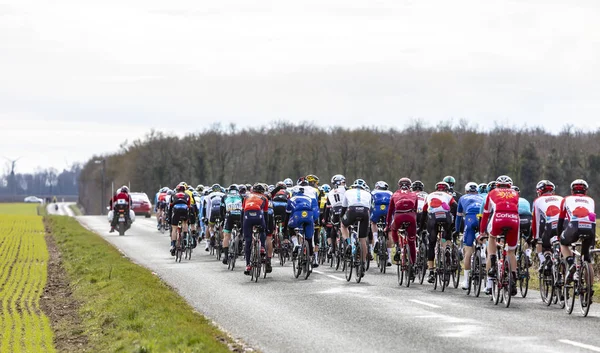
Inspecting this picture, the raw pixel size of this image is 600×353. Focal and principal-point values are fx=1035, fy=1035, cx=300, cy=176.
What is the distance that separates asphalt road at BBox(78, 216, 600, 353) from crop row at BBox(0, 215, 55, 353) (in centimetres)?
256

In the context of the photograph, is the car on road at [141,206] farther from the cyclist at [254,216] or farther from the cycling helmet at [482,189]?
the cycling helmet at [482,189]

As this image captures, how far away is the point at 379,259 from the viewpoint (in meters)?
23.6

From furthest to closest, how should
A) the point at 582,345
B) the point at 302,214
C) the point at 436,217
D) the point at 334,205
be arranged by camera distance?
the point at 334,205 < the point at 302,214 < the point at 436,217 < the point at 582,345

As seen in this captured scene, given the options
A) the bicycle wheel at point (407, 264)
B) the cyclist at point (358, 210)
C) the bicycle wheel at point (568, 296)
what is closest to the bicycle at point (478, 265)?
the bicycle wheel at point (407, 264)

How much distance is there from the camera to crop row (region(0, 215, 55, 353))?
14.6 m

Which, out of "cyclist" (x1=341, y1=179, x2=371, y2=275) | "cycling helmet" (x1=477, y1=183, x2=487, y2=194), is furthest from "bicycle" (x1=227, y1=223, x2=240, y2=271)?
"cycling helmet" (x1=477, y1=183, x2=487, y2=194)

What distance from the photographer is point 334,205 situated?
78.9ft

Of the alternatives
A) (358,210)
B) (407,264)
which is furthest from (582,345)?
(358,210)

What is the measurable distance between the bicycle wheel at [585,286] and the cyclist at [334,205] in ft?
29.9

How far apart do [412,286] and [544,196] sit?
13.3 feet

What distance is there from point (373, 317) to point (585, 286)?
301 centimetres

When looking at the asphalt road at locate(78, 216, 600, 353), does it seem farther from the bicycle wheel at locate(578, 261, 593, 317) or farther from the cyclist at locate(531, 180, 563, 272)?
the cyclist at locate(531, 180, 563, 272)

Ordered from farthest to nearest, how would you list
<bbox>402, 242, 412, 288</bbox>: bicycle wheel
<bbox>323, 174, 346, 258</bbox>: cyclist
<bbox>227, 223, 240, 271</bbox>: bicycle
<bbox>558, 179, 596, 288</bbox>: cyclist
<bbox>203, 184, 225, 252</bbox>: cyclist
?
<bbox>203, 184, 225, 252</bbox>: cyclist → <bbox>227, 223, 240, 271</bbox>: bicycle → <bbox>323, 174, 346, 258</bbox>: cyclist → <bbox>402, 242, 412, 288</bbox>: bicycle wheel → <bbox>558, 179, 596, 288</bbox>: cyclist

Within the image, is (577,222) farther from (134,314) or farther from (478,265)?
(134,314)
